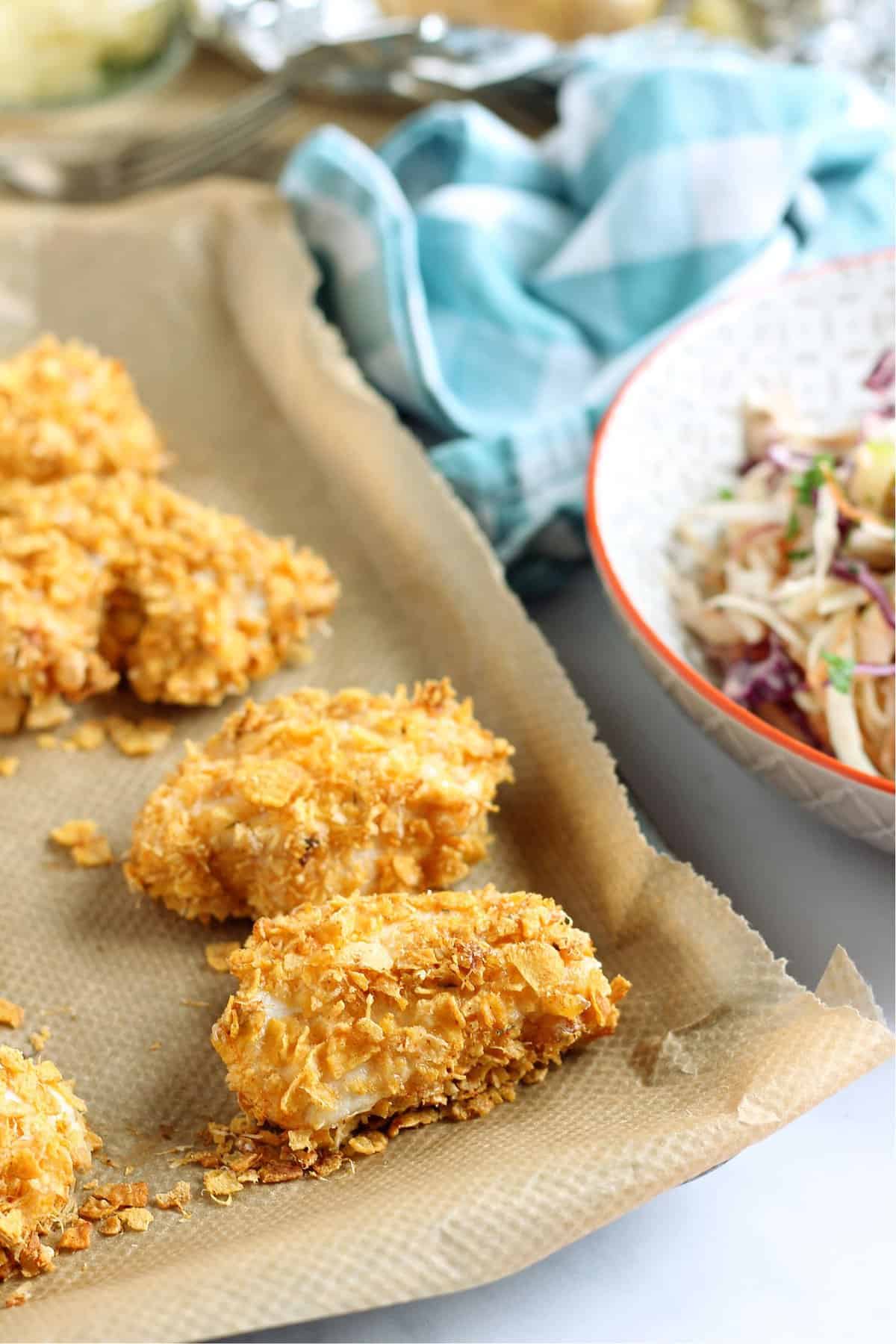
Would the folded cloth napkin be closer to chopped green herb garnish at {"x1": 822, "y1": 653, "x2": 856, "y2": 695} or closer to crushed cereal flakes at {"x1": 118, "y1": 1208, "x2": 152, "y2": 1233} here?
chopped green herb garnish at {"x1": 822, "y1": 653, "x2": 856, "y2": 695}

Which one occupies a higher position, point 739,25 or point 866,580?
point 739,25

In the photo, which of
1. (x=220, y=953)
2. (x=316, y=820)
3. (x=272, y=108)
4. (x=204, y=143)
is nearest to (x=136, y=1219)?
(x=220, y=953)

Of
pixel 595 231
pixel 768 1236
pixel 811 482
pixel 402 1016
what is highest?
pixel 595 231

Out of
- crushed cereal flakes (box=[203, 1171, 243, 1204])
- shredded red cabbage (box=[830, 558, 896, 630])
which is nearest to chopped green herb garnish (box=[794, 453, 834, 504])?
shredded red cabbage (box=[830, 558, 896, 630])

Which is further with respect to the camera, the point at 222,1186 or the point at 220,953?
the point at 220,953

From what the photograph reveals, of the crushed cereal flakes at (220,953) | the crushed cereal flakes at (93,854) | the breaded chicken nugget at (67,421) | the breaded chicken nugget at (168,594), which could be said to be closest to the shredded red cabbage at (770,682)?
the breaded chicken nugget at (168,594)

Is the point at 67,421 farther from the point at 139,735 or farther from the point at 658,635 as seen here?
the point at 658,635

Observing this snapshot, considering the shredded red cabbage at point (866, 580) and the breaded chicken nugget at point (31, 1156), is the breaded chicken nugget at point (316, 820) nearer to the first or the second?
the breaded chicken nugget at point (31, 1156)
